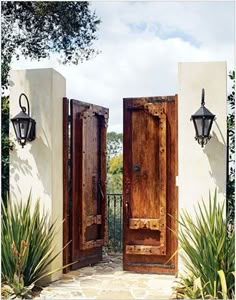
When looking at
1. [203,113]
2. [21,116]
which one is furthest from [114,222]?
[203,113]

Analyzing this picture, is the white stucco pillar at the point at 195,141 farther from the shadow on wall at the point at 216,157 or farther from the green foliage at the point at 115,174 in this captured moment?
the green foliage at the point at 115,174

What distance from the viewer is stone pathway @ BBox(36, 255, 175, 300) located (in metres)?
4.23

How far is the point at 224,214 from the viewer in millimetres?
4316

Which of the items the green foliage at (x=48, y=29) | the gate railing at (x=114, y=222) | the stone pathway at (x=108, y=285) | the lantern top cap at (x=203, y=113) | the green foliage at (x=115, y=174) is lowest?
the stone pathway at (x=108, y=285)

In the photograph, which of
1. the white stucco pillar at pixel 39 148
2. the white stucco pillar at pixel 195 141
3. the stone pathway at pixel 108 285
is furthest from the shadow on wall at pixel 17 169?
the white stucco pillar at pixel 195 141

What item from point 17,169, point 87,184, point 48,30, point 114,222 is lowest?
point 114,222

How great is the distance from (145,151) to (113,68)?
135 cm

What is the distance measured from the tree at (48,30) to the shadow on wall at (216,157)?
2.45 m

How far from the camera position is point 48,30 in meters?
6.04

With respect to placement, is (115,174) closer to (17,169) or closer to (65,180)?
(65,180)

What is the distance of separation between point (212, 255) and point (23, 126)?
8.19 feet

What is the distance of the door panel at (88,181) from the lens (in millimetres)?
5324

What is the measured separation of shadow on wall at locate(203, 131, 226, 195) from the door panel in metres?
1.71

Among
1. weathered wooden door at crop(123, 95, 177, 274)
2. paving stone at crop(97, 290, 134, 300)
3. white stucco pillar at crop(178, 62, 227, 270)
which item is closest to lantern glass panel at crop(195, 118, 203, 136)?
white stucco pillar at crop(178, 62, 227, 270)
